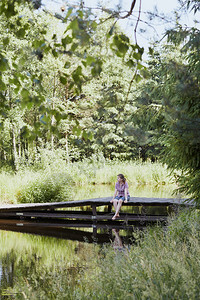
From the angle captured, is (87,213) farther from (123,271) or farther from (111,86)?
(123,271)

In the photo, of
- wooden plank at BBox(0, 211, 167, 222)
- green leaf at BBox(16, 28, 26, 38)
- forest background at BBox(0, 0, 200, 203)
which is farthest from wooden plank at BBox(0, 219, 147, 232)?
green leaf at BBox(16, 28, 26, 38)

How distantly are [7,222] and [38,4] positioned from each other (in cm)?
939

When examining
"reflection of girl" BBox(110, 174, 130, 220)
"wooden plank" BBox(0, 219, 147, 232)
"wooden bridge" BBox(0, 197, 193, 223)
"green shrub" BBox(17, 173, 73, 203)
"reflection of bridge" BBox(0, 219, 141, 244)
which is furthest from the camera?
"green shrub" BBox(17, 173, 73, 203)

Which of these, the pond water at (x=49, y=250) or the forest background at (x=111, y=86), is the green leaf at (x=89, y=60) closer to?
the forest background at (x=111, y=86)

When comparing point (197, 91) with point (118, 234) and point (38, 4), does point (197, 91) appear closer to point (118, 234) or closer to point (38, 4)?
point (38, 4)

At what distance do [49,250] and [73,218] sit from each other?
3905mm

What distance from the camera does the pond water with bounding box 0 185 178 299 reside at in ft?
18.5

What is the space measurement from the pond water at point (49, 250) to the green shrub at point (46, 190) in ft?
4.79

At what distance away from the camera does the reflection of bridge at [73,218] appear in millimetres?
10039

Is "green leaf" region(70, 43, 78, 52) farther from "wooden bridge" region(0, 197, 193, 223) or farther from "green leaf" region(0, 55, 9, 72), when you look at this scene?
Result: "wooden bridge" region(0, 197, 193, 223)

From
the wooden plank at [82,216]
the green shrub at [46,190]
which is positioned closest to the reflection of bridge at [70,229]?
the wooden plank at [82,216]

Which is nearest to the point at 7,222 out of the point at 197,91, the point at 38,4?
the point at 197,91

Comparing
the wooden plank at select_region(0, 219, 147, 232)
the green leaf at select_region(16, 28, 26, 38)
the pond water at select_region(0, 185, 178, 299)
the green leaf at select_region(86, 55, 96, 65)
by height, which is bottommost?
the wooden plank at select_region(0, 219, 147, 232)

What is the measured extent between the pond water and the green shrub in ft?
4.79
